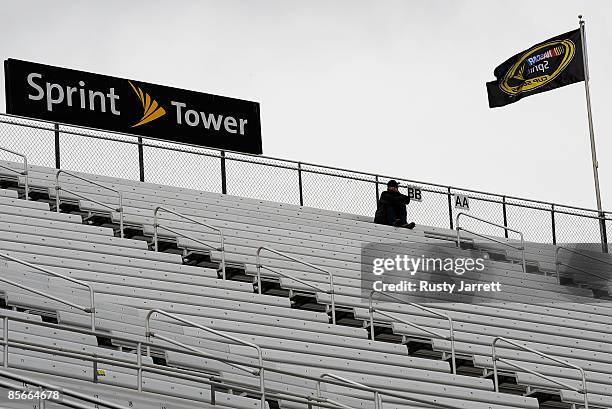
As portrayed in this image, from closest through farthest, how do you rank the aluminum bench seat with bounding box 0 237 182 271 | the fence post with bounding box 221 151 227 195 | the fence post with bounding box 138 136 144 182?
the aluminum bench seat with bounding box 0 237 182 271 → the fence post with bounding box 138 136 144 182 → the fence post with bounding box 221 151 227 195

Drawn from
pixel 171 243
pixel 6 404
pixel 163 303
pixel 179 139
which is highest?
pixel 179 139

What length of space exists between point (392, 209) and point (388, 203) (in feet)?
0.42

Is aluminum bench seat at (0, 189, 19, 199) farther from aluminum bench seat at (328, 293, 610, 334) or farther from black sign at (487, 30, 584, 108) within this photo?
black sign at (487, 30, 584, 108)

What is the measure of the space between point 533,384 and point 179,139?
6.47 m

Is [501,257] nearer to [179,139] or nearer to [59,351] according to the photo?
[179,139]

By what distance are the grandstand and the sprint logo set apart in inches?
52.9

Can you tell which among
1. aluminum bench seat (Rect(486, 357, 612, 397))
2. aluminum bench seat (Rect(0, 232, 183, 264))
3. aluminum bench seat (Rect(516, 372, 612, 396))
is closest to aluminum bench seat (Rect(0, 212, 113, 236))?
aluminum bench seat (Rect(0, 232, 183, 264))

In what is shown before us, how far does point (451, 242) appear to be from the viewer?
19297 millimetres

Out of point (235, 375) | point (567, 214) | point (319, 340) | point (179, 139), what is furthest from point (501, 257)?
point (235, 375)

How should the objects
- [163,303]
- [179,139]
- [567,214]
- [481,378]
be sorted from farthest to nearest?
[567,214]
[179,139]
[481,378]
[163,303]

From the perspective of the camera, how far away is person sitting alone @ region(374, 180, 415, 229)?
1852cm

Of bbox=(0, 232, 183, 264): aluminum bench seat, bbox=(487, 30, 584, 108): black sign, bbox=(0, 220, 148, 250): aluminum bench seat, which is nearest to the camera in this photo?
bbox=(0, 232, 183, 264): aluminum bench seat

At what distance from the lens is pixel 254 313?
1364 centimetres

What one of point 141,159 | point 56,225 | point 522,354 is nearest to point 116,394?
point 56,225
